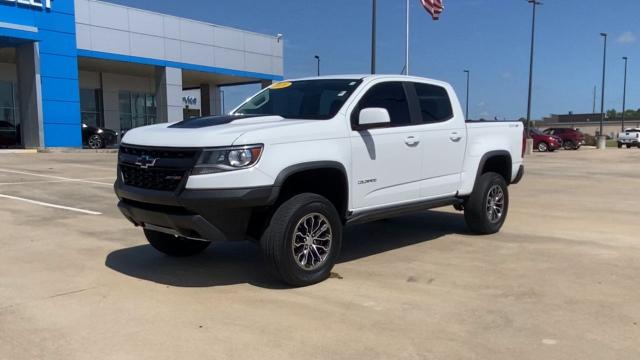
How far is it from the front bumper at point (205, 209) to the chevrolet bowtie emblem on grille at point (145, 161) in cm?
21

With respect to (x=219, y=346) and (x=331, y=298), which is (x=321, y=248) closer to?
(x=331, y=298)

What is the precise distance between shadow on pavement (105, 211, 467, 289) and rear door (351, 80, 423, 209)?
0.88 m

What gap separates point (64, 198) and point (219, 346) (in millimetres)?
8041

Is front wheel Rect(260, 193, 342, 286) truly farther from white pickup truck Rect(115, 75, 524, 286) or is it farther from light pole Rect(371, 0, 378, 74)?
light pole Rect(371, 0, 378, 74)

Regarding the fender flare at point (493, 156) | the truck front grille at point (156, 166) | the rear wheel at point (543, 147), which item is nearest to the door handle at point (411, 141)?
the fender flare at point (493, 156)

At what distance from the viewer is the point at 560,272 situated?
18.4ft

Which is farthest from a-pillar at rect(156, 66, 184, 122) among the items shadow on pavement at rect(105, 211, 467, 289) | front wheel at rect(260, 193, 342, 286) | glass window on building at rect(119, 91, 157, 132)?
front wheel at rect(260, 193, 342, 286)

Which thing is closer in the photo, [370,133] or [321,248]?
[321,248]

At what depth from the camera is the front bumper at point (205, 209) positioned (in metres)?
4.58

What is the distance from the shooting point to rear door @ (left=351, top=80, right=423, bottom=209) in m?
5.56

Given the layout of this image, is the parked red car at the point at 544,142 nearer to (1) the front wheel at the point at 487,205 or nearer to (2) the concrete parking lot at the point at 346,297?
(2) the concrete parking lot at the point at 346,297

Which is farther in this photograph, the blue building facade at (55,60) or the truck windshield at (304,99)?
the blue building facade at (55,60)

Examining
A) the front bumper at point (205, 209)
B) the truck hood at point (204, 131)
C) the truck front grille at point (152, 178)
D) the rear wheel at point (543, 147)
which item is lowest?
the rear wheel at point (543, 147)

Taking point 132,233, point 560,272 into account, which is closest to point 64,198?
point 132,233
